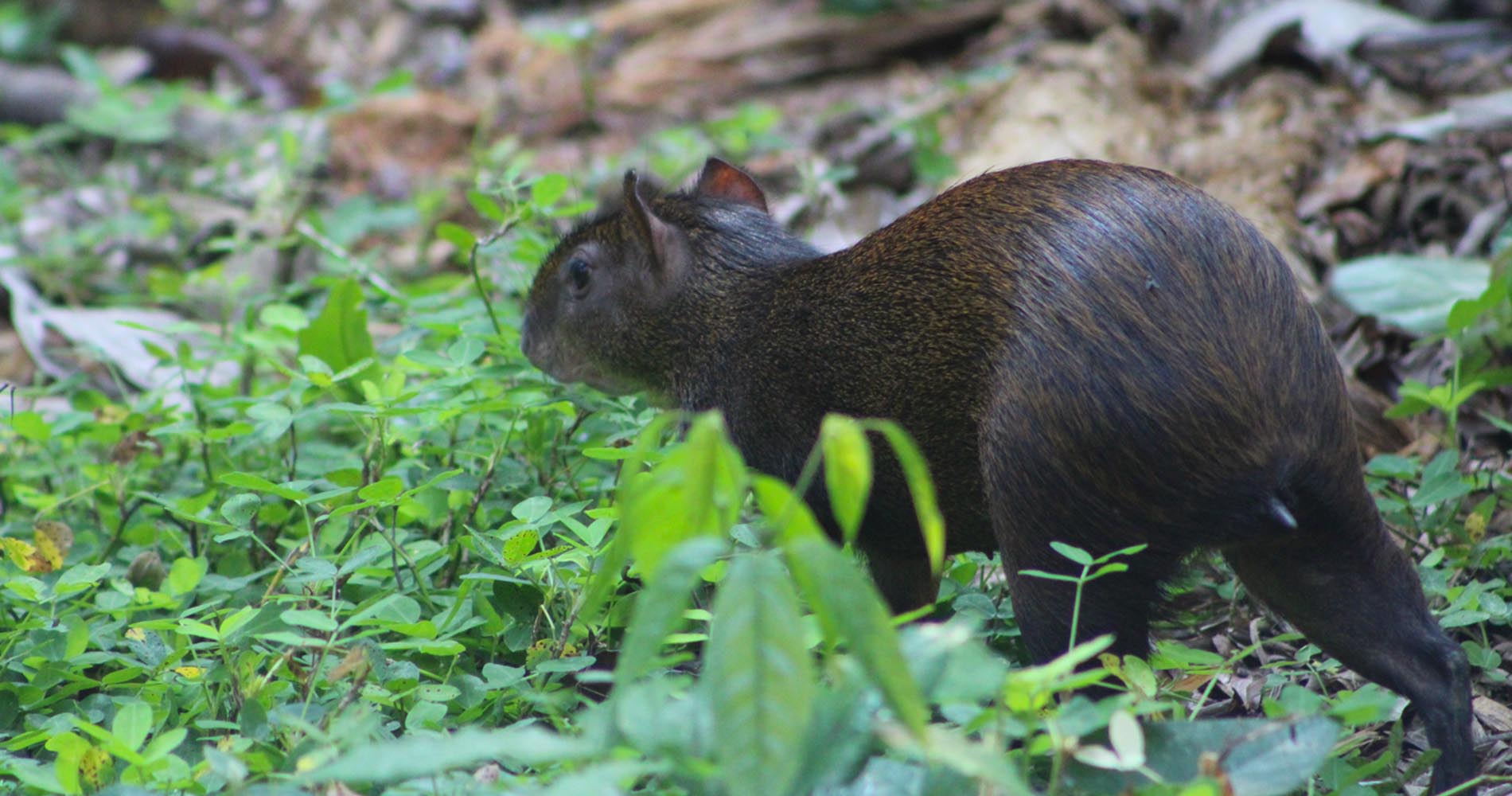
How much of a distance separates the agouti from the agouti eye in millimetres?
799

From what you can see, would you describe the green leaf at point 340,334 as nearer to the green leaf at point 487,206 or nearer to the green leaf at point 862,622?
the green leaf at point 487,206

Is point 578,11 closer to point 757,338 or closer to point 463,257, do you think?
Answer: point 463,257

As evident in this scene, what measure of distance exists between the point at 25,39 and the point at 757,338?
297 inches

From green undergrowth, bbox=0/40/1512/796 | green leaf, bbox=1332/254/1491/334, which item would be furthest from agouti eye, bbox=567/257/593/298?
green leaf, bbox=1332/254/1491/334

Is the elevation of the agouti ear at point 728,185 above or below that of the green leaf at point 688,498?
below

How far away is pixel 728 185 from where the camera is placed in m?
4.39

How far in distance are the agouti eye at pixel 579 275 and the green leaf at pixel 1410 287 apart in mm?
2304

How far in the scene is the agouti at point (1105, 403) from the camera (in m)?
2.85

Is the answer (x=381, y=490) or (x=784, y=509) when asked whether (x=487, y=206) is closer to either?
(x=381, y=490)

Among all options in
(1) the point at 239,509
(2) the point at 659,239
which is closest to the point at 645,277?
(2) the point at 659,239

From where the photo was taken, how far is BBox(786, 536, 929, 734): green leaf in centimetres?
170

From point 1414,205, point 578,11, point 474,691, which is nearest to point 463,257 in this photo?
point 474,691

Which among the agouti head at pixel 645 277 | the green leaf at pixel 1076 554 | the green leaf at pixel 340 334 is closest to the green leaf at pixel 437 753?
the green leaf at pixel 1076 554

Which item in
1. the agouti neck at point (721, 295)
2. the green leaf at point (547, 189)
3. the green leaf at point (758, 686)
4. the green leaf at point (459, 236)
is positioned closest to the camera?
the green leaf at point (758, 686)
